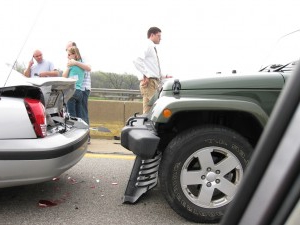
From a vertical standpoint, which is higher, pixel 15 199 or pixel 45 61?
pixel 45 61

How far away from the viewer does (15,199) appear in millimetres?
3439

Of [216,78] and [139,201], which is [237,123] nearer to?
[216,78]

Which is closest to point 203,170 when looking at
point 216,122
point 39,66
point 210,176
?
point 210,176

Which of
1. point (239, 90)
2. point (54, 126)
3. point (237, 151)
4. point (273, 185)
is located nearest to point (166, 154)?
point (237, 151)

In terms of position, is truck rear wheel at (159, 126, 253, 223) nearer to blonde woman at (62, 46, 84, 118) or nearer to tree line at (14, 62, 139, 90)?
blonde woman at (62, 46, 84, 118)

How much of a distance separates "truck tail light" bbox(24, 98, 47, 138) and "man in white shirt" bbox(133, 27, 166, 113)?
295 cm

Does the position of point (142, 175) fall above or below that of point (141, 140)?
below

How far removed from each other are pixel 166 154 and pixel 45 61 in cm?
449

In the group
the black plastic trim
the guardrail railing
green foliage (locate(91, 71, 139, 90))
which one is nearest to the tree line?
green foliage (locate(91, 71, 139, 90))

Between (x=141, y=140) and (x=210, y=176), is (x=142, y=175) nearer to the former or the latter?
(x=141, y=140)

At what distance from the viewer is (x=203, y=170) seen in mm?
2895

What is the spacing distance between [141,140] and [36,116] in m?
0.85

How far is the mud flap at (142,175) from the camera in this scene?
3170mm

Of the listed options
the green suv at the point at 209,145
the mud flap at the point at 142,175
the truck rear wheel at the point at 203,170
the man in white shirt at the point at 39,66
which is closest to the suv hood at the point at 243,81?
the green suv at the point at 209,145
